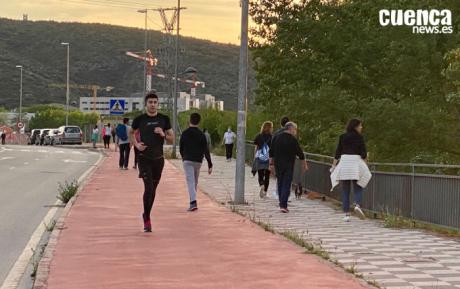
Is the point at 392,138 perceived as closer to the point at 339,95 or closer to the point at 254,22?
the point at 339,95

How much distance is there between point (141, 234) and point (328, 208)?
589cm

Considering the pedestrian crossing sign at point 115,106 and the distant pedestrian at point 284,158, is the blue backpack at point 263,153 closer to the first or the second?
the distant pedestrian at point 284,158

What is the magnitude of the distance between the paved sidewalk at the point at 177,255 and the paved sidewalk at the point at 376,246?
48 cm

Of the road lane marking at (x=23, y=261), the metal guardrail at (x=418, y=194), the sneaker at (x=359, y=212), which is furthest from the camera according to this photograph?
the sneaker at (x=359, y=212)

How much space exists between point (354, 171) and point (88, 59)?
517ft

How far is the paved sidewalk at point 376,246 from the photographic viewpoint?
7.76 metres

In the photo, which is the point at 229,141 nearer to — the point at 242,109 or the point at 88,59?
the point at 242,109

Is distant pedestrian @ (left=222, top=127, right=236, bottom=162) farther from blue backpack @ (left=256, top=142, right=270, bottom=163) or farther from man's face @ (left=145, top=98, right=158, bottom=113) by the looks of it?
man's face @ (left=145, top=98, right=158, bottom=113)

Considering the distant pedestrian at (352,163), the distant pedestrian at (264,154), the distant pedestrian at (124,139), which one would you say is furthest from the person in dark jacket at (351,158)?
the distant pedestrian at (124,139)

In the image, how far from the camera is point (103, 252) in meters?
9.09

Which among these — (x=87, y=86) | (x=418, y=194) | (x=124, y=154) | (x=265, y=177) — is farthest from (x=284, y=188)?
(x=87, y=86)

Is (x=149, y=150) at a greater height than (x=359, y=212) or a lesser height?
greater

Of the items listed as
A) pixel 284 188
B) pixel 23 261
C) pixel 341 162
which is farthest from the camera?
pixel 284 188

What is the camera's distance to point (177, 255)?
891 centimetres
